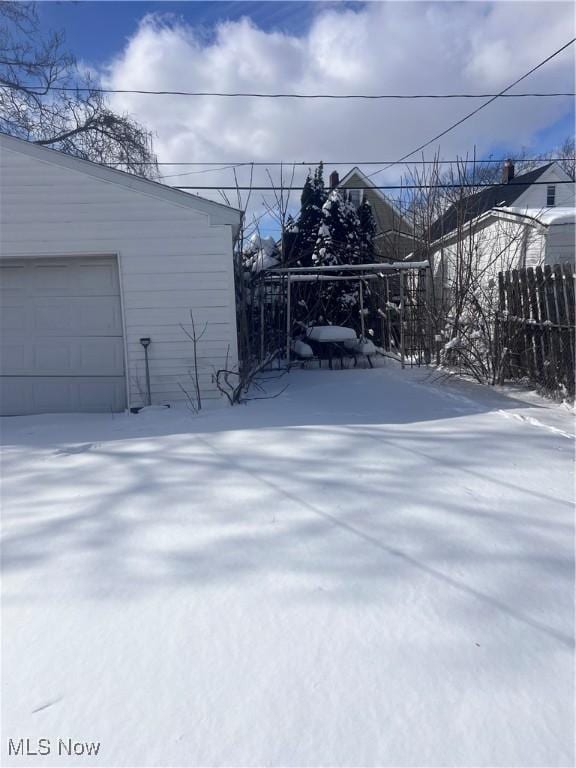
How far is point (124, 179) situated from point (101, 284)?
1.40m

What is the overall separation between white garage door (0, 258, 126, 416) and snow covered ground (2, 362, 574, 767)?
325 centimetres

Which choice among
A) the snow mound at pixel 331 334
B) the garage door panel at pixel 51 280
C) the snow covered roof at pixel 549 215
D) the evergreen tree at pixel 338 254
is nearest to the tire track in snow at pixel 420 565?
the garage door panel at pixel 51 280

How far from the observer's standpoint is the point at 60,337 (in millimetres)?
8148

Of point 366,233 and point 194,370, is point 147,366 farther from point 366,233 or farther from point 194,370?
point 366,233

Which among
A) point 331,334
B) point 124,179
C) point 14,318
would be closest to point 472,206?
point 331,334

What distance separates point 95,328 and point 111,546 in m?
5.38

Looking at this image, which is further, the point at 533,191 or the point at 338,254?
the point at 533,191

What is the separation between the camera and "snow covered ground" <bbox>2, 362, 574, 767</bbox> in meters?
1.98

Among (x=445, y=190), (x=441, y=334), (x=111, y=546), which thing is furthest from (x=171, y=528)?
(x=445, y=190)

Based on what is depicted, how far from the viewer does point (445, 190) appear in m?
13.3

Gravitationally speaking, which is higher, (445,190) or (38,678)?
(445,190)

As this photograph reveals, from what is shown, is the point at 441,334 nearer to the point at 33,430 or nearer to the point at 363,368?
the point at 363,368

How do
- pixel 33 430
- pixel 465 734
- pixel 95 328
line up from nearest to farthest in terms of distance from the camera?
pixel 465 734 → pixel 33 430 → pixel 95 328

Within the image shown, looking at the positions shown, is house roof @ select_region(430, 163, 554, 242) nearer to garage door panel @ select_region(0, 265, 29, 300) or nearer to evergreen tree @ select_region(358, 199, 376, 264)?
evergreen tree @ select_region(358, 199, 376, 264)
